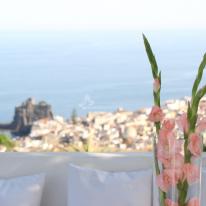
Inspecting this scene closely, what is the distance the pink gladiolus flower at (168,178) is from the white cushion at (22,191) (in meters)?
1.14

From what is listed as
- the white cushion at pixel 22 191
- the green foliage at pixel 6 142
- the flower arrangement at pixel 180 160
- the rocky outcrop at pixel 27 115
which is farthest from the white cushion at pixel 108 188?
the rocky outcrop at pixel 27 115

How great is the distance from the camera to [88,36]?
6984 mm

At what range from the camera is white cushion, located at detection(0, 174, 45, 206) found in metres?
2.58

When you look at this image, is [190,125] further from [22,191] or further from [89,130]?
[89,130]

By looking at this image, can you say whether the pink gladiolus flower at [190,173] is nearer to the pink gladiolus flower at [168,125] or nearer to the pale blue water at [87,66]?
the pink gladiolus flower at [168,125]

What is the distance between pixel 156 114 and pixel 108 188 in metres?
1.00

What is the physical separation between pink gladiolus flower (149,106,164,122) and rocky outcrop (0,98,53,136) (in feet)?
15.8

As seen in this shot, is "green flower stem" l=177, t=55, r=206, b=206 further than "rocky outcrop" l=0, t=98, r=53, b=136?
No

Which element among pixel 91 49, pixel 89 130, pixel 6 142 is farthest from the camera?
pixel 91 49

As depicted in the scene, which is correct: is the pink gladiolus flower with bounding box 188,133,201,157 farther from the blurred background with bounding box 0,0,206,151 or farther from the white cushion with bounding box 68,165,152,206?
the blurred background with bounding box 0,0,206,151

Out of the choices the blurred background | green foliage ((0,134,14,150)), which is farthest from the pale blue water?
green foliage ((0,134,14,150))

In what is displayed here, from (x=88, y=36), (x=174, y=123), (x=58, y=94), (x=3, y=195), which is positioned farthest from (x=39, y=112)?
(x=174, y=123)

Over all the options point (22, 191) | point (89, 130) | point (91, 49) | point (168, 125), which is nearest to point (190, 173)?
point (168, 125)

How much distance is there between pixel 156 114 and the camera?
5.40 ft
